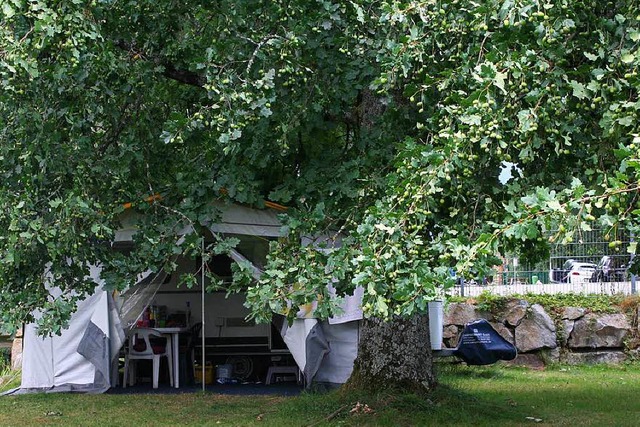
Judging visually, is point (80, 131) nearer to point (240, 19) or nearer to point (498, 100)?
point (240, 19)

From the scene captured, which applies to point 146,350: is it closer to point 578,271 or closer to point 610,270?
point 578,271

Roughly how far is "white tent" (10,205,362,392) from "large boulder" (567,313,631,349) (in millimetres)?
4309

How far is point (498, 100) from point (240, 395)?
6954 millimetres

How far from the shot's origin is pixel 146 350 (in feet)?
39.1

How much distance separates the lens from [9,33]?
6.35 meters

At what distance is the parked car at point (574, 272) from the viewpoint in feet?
45.1

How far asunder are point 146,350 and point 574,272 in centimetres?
631

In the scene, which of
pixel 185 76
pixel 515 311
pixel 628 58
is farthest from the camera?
pixel 515 311

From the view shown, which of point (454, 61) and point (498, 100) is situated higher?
point (454, 61)

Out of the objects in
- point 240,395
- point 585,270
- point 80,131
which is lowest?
point 240,395

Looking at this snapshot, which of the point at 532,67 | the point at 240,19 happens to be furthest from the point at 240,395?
the point at 532,67

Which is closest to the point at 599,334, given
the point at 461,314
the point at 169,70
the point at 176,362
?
the point at 461,314

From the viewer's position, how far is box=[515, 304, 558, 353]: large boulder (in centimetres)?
1359

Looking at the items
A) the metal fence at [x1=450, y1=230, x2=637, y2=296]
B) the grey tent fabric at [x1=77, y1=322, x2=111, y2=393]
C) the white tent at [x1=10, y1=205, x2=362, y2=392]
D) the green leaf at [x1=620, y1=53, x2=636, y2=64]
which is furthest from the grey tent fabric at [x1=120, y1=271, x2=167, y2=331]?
the green leaf at [x1=620, y1=53, x2=636, y2=64]
